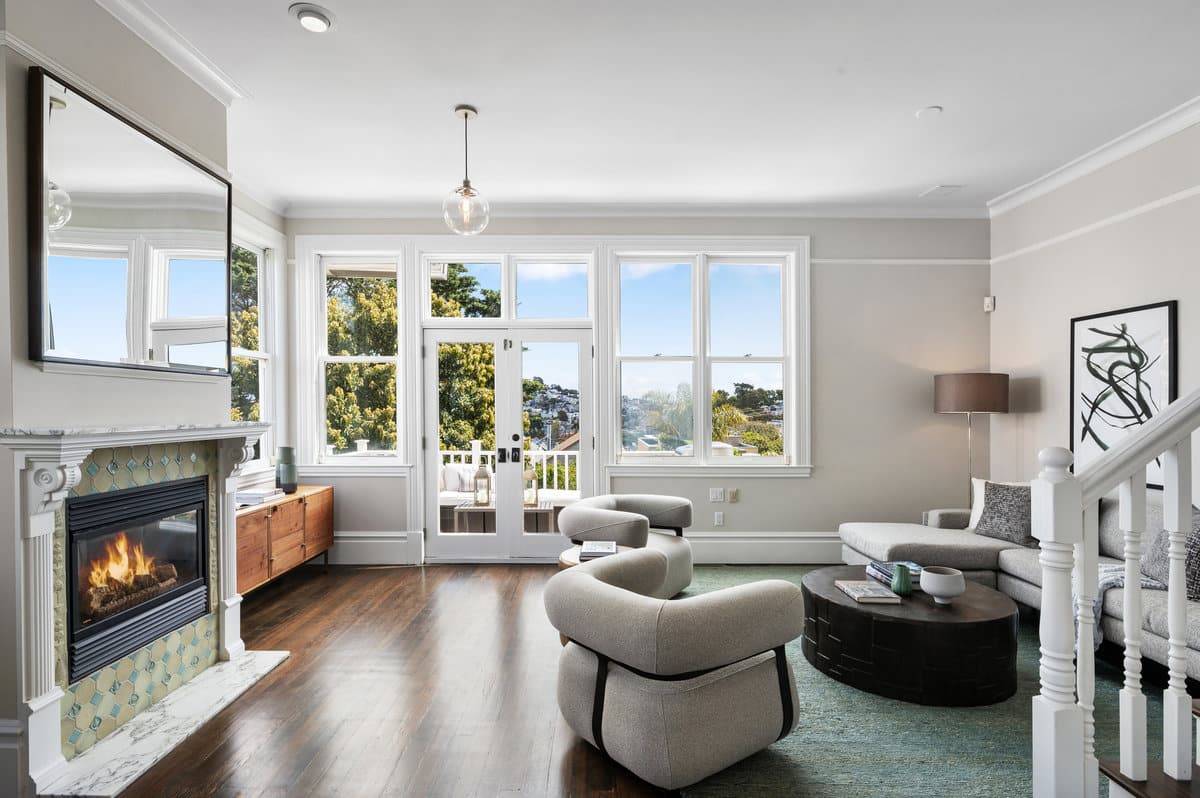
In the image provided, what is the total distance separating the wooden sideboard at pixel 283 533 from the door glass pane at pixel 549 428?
1594 mm

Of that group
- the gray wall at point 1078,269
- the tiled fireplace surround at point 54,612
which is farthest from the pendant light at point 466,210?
the gray wall at point 1078,269

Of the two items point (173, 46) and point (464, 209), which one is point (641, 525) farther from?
point (173, 46)

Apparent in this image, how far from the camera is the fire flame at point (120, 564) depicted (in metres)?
2.55

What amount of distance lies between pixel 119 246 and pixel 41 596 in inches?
52.8

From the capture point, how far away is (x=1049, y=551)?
150cm

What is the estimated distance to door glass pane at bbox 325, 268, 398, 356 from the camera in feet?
17.7

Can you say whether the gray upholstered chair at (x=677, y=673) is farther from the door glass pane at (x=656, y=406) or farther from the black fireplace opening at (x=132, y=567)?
the door glass pane at (x=656, y=406)

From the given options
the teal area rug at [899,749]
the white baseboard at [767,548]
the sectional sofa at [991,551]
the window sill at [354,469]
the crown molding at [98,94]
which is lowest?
the teal area rug at [899,749]

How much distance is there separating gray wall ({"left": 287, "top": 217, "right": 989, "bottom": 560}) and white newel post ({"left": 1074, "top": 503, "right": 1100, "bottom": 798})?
3799 millimetres

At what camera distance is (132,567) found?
108 inches

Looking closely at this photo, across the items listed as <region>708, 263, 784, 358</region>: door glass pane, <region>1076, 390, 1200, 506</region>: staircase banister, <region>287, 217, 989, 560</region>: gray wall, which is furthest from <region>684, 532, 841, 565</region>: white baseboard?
<region>1076, 390, 1200, 506</region>: staircase banister

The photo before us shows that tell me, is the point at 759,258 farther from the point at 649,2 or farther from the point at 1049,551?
the point at 1049,551

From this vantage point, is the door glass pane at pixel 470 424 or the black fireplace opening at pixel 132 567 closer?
the black fireplace opening at pixel 132 567

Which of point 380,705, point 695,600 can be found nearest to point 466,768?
point 380,705
